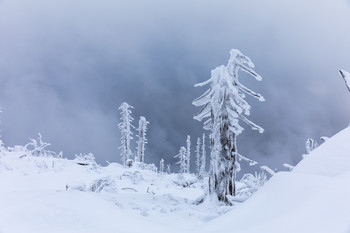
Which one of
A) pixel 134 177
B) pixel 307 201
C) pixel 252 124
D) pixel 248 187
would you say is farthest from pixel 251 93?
pixel 134 177

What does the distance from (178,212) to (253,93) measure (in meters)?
5.17

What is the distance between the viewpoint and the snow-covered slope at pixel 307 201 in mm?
2086

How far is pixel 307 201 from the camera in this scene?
2.44 meters

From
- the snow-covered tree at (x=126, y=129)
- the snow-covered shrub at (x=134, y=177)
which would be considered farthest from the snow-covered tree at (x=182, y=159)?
the snow-covered shrub at (x=134, y=177)

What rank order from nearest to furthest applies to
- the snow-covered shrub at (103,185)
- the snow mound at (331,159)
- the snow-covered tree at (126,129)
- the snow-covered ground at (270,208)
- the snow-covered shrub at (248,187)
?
the snow-covered ground at (270,208)
the snow mound at (331,159)
the snow-covered shrub at (248,187)
the snow-covered shrub at (103,185)
the snow-covered tree at (126,129)

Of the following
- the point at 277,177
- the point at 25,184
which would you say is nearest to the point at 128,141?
the point at 25,184

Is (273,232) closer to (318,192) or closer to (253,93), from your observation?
(318,192)

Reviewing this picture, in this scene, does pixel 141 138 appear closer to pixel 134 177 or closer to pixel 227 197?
pixel 134 177

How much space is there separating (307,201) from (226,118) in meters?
8.56

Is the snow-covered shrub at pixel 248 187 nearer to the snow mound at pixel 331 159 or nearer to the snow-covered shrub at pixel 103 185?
the snow mound at pixel 331 159

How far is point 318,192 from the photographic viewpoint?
2451mm

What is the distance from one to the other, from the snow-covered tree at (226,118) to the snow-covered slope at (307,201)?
23.4 ft

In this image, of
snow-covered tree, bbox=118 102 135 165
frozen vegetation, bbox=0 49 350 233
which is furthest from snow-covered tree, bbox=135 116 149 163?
frozen vegetation, bbox=0 49 350 233

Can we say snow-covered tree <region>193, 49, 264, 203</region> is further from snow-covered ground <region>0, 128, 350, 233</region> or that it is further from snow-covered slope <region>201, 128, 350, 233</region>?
snow-covered slope <region>201, 128, 350, 233</region>
